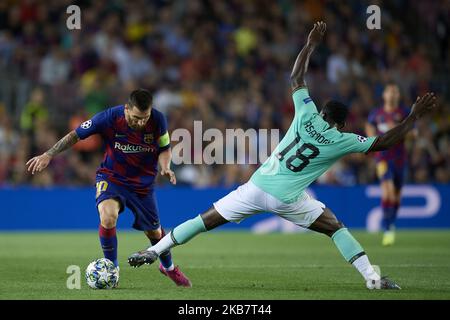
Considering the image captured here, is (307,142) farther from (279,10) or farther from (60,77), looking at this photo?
(279,10)

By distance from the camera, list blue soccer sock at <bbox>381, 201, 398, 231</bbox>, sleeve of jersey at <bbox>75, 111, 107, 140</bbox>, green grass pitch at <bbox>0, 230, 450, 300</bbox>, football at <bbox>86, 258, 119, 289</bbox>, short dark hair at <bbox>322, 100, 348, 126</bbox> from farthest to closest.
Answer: blue soccer sock at <bbox>381, 201, 398, 231</bbox> → sleeve of jersey at <bbox>75, 111, 107, 140</bbox> → short dark hair at <bbox>322, 100, 348, 126</bbox> → football at <bbox>86, 258, 119, 289</bbox> → green grass pitch at <bbox>0, 230, 450, 300</bbox>

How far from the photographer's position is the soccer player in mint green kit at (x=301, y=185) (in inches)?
380

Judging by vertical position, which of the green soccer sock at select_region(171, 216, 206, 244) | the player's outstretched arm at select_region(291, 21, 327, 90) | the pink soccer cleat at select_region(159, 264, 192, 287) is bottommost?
the pink soccer cleat at select_region(159, 264, 192, 287)

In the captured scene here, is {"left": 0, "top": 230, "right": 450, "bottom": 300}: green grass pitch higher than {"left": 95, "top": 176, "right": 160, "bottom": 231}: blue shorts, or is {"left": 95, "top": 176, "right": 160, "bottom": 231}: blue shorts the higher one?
{"left": 95, "top": 176, "right": 160, "bottom": 231}: blue shorts

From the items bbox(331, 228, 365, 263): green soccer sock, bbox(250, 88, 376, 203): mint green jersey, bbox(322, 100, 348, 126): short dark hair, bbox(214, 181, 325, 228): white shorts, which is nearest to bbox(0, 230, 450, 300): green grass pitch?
bbox(331, 228, 365, 263): green soccer sock

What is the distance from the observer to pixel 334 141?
961 cm

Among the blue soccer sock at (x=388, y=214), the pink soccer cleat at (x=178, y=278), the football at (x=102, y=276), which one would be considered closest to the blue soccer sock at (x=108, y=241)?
the football at (x=102, y=276)

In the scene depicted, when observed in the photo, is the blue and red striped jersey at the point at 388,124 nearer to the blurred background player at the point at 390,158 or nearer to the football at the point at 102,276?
the blurred background player at the point at 390,158

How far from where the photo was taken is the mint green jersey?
31.6 ft

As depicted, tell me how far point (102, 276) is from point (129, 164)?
1290mm

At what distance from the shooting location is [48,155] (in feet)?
32.0

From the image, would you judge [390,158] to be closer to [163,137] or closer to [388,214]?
[388,214]

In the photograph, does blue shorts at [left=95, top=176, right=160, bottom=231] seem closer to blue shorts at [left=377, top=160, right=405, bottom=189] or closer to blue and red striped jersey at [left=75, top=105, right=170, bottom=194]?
blue and red striped jersey at [left=75, top=105, right=170, bottom=194]

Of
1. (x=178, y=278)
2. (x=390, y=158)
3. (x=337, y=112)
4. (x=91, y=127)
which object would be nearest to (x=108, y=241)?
(x=178, y=278)
